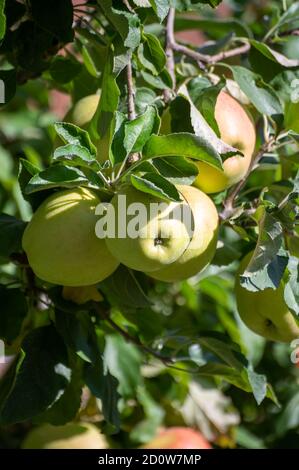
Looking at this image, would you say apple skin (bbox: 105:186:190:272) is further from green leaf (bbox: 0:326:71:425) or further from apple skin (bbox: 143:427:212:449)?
apple skin (bbox: 143:427:212:449)

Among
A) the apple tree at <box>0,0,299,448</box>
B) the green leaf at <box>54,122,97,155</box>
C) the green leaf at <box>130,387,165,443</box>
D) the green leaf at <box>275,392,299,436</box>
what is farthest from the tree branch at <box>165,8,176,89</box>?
the green leaf at <box>275,392,299,436</box>

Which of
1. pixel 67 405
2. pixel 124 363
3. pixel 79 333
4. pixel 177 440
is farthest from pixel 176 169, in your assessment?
pixel 177 440

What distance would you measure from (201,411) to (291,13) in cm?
82

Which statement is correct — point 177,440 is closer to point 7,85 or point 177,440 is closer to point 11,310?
point 11,310

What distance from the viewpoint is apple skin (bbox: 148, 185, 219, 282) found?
835mm

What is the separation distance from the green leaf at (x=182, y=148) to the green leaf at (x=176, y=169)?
2 cm

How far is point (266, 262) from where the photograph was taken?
0.82 m

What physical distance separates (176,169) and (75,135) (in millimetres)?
99

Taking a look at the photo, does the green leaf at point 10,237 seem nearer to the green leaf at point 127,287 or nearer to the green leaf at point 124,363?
the green leaf at point 127,287

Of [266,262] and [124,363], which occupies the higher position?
[266,262]

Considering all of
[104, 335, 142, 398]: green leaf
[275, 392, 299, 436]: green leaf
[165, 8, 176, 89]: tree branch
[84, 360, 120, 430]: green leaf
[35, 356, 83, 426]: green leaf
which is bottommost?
[275, 392, 299, 436]: green leaf

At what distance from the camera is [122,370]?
140 centimetres
